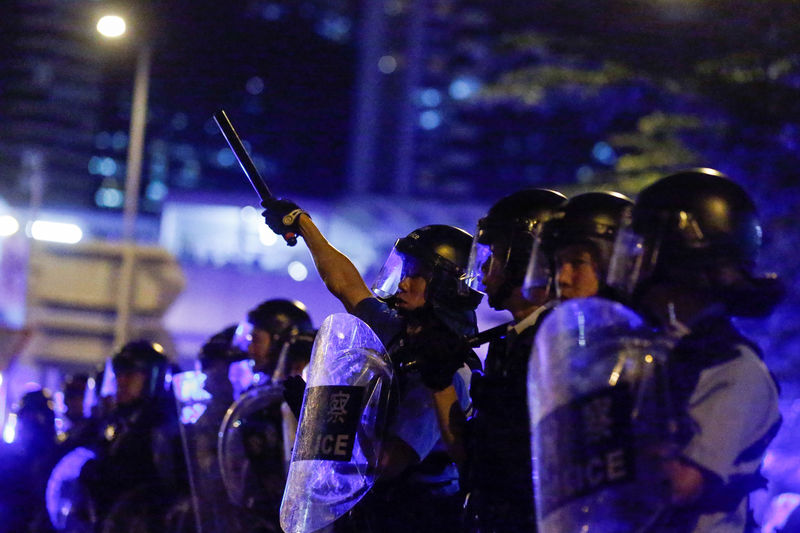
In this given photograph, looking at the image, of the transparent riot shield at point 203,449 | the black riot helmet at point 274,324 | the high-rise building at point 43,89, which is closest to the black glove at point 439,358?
the transparent riot shield at point 203,449

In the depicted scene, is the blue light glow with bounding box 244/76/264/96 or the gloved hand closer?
the gloved hand

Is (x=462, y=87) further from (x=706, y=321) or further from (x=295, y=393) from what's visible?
(x=706, y=321)

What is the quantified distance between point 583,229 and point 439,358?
803 millimetres

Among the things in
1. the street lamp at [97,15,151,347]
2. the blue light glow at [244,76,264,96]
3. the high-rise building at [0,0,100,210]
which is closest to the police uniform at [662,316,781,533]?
the street lamp at [97,15,151,347]

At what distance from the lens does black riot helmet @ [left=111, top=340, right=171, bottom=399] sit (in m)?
7.00

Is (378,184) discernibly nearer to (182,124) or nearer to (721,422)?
(182,124)

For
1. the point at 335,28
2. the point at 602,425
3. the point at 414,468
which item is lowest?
the point at 414,468

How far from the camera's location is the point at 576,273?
9.58ft

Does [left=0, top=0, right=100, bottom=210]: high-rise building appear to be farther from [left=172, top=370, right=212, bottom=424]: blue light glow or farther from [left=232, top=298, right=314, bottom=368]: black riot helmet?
[left=172, top=370, right=212, bottom=424]: blue light glow

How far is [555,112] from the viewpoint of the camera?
15.2 meters

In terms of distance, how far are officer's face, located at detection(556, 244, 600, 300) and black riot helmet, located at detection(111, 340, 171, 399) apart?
443 centimetres

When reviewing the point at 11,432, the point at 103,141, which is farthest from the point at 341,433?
the point at 103,141

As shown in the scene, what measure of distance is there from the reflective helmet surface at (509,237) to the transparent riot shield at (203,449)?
2431 millimetres

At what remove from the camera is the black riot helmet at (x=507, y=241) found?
3.81m
